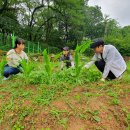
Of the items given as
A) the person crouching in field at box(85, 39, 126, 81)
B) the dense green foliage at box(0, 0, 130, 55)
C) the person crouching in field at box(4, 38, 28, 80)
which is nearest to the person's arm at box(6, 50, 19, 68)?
the person crouching in field at box(4, 38, 28, 80)

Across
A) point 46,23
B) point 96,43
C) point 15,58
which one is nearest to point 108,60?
point 96,43

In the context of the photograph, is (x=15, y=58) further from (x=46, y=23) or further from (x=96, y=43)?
(x=46, y=23)

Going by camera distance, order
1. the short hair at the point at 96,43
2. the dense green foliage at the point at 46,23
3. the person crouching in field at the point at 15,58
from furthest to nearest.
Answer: the dense green foliage at the point at 46,23 → the person crouching in field at the point at 15,58 → the short hair at the point at 96,43

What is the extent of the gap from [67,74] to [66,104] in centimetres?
116

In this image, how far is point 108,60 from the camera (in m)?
5.55

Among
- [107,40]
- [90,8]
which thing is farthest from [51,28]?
[90,8]

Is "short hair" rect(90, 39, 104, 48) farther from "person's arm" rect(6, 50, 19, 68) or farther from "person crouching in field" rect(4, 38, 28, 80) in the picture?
"person's arm" rect(6, 50, 19, 68)

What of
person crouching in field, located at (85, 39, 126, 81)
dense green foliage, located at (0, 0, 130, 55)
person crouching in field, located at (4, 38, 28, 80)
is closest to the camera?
person crouching in field, located at (85, 39, 126, 81)

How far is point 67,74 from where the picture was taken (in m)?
4.80

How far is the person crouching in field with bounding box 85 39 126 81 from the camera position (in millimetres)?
5365

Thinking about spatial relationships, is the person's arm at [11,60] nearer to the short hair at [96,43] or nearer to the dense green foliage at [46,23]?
the short hair at [96,43]

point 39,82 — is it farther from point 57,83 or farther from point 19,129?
point 19,129

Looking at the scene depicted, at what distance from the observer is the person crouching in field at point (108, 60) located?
5.36 metres

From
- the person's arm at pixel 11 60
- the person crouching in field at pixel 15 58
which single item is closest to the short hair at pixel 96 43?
the person crouching in field at pixel 15 58
